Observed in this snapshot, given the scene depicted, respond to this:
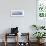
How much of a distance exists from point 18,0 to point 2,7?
Answer: 2.40ft

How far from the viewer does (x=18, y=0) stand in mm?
6449

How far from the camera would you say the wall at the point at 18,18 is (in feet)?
21.2

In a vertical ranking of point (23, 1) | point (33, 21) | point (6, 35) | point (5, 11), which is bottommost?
point (6, 35)

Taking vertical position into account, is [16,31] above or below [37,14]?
below


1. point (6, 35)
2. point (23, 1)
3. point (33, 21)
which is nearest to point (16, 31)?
point (6, 35)

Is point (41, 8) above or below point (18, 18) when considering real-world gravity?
above

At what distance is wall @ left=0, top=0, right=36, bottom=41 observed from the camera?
21.2 feet

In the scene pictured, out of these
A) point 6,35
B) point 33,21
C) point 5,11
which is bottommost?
point 6,35

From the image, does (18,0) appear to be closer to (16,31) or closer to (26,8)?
(26,8)

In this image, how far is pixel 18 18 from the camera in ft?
21.4

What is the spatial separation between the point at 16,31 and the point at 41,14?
1298 mm

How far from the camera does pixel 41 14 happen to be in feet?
21.4

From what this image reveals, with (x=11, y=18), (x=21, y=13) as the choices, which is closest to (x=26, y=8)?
(x=21, y=13)

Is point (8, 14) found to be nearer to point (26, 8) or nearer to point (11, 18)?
point (11, 18)
